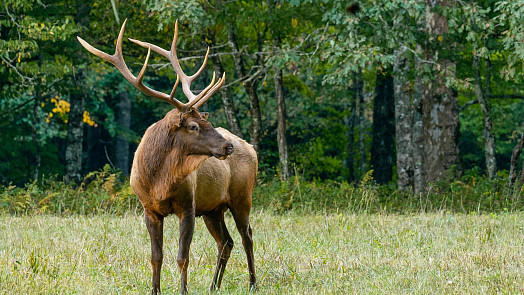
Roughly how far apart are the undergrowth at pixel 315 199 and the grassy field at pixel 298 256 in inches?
66.3

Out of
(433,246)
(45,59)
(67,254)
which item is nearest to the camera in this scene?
(67,254)

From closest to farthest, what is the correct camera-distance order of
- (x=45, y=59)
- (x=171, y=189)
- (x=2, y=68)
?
(x=171, y=189)
(x=2, y=68)
(x=45, y=59)

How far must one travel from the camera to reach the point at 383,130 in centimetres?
2142

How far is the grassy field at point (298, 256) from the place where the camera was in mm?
6727

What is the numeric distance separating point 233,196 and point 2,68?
1025 cm

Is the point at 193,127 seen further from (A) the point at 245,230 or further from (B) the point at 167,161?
(A) the point at 245,230

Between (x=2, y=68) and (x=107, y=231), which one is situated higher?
(x=2, y=68)

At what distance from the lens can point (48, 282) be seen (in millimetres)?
6484

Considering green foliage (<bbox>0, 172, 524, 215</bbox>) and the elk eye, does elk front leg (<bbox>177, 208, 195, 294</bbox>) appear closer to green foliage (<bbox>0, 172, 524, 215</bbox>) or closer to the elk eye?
the elk eye

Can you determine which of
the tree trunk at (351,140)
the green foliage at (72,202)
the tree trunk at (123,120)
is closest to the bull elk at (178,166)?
the green foliage at (72,202)

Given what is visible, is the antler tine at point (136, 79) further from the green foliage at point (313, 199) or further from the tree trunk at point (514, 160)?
the tree trunk at point (514, 160)

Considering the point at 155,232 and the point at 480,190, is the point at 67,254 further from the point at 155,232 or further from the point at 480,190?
the point at 480,190

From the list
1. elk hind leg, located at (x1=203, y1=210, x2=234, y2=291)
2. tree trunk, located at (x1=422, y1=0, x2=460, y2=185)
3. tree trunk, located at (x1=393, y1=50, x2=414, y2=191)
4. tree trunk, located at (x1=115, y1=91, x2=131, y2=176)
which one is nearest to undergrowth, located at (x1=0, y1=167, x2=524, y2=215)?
tree trunk, located at (x1=422, y1=0, x2=460, y2=185)

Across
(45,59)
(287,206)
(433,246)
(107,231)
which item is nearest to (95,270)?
(107,231)
